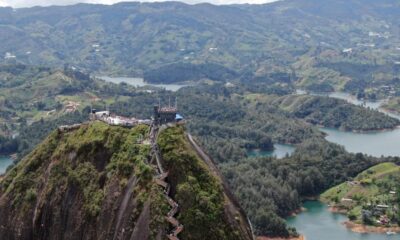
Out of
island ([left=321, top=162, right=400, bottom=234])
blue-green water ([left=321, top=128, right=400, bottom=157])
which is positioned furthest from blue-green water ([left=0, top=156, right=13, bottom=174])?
blue-green water ([left=321, top=128, right=400, bottom=157])

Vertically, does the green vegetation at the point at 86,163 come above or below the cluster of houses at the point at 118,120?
below

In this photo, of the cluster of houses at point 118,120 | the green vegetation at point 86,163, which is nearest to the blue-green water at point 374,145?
the cluster of houses at point 118,120

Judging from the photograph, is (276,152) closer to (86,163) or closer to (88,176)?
(86,163)

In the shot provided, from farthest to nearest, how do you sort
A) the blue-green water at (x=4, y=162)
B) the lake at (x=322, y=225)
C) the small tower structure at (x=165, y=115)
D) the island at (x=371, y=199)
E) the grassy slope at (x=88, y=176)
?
the blue-green water at (x=4, y=162) → the island at (x=371, y=199) → the lake at (x=322, y=225) → the small tower structure at (x=165, y=115) → the grassy slope at (x=88, y=176)

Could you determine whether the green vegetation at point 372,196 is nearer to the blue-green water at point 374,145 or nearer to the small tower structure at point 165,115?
the blue-green water at point 374,145

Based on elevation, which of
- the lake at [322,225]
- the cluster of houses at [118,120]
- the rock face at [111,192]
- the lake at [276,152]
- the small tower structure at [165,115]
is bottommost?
the lake at [276,152]

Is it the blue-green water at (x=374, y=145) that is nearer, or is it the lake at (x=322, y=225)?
the lake at (x=322, y=225)

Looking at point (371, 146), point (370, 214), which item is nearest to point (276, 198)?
point (370, 214)

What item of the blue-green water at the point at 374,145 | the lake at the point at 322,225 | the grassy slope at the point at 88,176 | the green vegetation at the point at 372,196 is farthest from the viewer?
the blue-green water at the point at 374,145

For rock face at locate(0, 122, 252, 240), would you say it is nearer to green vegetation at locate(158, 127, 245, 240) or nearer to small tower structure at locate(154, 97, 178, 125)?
green vegetation at locate(158, 127, 245, 240)
